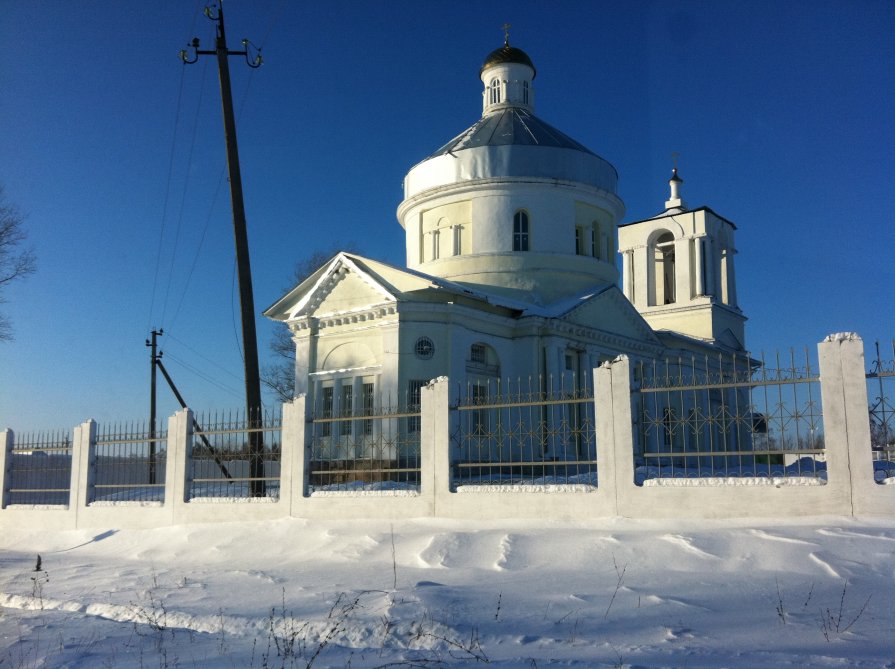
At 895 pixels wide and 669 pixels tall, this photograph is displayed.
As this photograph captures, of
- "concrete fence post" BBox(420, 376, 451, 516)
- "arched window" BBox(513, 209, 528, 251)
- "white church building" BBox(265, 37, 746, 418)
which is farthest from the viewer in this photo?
"arched window" BBox(513, 209, 528, 251)

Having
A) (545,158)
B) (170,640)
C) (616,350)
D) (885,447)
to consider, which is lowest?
(170,640)

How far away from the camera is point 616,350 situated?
25031 millimetres

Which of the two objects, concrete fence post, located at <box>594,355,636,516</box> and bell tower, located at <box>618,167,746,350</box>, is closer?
concrete fence post, located at <box>594,355,636,516</box>

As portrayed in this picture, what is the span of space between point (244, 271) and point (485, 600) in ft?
31.2

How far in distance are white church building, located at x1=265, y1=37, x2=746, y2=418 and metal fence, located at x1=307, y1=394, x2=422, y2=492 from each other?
346 mm

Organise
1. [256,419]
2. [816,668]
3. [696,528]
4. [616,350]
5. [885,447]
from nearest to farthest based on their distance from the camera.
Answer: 1. [816,668]
2. [885,447]
3. [696,528]
4. [256,419]
5. [616,350]

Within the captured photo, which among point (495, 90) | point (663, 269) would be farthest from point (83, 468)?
point (663, 269)

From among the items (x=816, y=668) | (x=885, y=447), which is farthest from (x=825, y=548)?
(x=816, y=668)

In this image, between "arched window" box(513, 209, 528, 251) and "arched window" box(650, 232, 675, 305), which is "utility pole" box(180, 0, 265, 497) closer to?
"arched window" box(513, 209, 528, 251)

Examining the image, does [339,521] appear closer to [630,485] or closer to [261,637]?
[630,485]

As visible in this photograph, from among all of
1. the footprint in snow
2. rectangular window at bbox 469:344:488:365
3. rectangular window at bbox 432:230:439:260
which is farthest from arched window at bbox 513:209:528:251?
the footprint in snow

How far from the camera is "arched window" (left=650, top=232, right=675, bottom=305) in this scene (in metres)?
33.1

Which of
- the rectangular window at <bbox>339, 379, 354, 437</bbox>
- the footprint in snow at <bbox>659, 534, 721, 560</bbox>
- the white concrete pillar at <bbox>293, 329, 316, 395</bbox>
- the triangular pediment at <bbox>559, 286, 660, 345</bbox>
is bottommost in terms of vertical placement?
the footprint in snow at <bbox>659, 534, 721, 560</bbox>

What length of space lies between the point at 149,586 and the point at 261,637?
11.0ft
